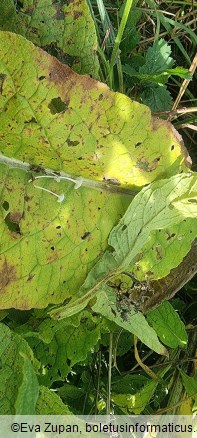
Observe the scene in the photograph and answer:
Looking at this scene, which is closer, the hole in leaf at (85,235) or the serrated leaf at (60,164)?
the serrated leaf at (60,164)

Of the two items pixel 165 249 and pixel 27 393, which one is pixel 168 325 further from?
pixel 27 393

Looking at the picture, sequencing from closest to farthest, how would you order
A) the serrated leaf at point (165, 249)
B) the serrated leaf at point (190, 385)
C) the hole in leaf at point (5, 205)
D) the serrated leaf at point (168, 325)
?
the hole in leaf at point (5, 205) → the serrated leaf at point (165, 249) → the serrated leaf at point (168, 325) → the serrated leaf at point (190, 385)

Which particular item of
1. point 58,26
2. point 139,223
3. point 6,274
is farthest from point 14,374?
point 58,26

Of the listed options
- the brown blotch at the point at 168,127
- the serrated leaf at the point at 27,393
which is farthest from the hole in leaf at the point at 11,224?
the brown blotch at the point at 168,127

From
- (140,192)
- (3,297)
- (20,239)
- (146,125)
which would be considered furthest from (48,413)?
(146,125)

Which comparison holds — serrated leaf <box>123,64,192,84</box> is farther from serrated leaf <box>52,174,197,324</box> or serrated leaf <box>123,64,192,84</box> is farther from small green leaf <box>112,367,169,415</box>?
small green leaf <box>112,367,169,415</box>

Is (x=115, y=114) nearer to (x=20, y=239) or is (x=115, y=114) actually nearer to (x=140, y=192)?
(x=140, y=192)

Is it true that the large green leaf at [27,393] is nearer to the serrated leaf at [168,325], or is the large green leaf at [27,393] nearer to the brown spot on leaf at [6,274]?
the brown spot on leaf at [6,274]

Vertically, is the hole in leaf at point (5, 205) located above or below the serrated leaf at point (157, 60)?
below
